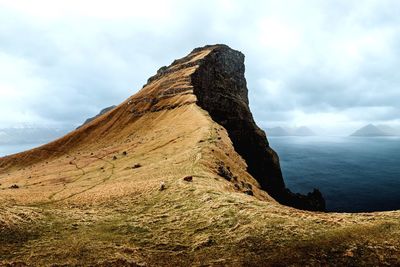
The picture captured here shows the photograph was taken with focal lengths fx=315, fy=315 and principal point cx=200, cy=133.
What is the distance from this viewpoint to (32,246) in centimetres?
1662

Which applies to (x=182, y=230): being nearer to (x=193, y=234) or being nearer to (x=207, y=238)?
(x=193, y=234)

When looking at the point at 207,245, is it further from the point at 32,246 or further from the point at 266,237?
the point at 32,246

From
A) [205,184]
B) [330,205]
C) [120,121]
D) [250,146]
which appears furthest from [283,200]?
[205,184]

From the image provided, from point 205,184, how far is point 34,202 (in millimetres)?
15311

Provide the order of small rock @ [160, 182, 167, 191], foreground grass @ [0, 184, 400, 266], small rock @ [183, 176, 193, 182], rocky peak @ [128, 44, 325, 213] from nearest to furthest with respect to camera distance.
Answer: foreground grass @ [0, 184, 400, 266] < small rock @ [160, 182, 167, 191] < small rock @ [183, 176, 193, 182] < rocky peak @ [128, 44, 325, 213]

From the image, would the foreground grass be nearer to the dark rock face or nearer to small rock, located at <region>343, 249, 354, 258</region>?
small rock, located at <region>343, 249, 354, 258</region>

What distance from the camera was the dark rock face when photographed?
101m

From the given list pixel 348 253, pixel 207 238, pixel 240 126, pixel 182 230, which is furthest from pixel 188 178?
pixel 240 126

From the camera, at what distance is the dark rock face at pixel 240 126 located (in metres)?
101

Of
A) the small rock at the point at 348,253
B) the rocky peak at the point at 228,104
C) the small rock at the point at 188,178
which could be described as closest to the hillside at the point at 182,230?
the small rock at the point at 348,253

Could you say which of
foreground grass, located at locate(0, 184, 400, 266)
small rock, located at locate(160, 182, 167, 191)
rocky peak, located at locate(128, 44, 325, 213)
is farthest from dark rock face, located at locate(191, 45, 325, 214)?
foreground grass, located at locate(0, 184, 400, 266)

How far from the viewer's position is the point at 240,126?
11169cm

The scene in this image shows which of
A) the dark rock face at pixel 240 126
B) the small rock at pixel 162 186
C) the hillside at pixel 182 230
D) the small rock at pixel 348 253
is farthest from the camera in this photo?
the dark rock face at pixel 240 126

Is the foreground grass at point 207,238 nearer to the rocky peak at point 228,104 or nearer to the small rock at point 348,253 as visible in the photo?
the small rock at point 348,253
